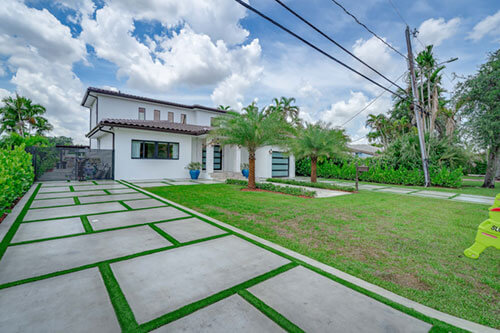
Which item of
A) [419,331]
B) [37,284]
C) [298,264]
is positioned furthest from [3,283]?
[419,331]

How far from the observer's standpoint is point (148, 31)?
1094cm

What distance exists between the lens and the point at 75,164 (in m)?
12.3

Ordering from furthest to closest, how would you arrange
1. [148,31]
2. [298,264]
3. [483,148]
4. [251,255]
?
[483,148]
[148,31]
[251,255]
[298,264]

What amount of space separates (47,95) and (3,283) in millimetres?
26277

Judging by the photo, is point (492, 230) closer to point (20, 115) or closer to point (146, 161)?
point (146, 161)

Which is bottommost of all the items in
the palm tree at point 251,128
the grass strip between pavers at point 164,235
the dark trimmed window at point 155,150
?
the grass strip between pavers at point 164,235

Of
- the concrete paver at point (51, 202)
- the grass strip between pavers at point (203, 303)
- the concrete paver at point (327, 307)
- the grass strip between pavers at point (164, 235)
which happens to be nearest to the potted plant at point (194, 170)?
the concrete paver at point (51, 202)

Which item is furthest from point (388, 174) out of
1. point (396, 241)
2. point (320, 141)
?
point (396, 241)

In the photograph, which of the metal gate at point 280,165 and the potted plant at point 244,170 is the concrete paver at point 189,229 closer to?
the potted plant at point 244,170

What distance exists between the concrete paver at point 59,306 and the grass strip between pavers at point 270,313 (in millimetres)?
1090

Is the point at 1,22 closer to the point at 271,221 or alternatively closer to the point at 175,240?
the point at 175,240

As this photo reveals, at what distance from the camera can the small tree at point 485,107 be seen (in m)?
11.2

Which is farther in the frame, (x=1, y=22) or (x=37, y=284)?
(x=1, y=22)

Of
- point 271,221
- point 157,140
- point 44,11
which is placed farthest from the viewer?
point 157,140
